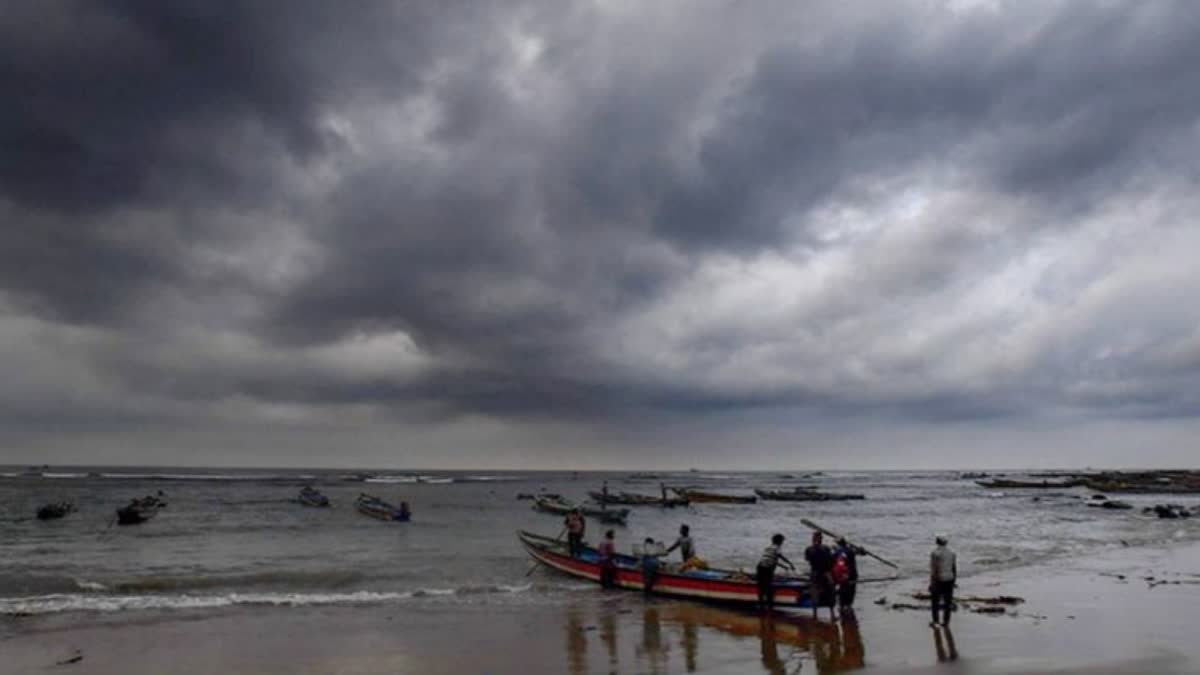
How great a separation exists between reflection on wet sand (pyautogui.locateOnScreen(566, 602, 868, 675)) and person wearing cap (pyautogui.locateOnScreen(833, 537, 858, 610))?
438mm

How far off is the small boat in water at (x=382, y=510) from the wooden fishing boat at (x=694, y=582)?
28.5 meters

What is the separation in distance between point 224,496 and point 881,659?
8290 centimetres

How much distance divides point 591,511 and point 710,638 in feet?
160

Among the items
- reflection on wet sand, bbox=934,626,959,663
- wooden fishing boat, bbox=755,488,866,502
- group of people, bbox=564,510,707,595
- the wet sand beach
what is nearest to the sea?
group of people, bbox=564,510,707,595

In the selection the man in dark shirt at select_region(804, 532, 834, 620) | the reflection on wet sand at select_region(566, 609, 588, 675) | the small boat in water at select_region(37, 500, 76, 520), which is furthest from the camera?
the small boat in water at select_region(37, 500, 76, 520)

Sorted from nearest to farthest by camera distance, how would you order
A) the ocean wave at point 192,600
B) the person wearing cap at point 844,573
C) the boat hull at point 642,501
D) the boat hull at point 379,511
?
the person wearing cap at point 844,573, the ocean wave at point 192,600, the boat hull at point 379,511, the boat hull at point 642,501

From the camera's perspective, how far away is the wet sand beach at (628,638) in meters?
13.5

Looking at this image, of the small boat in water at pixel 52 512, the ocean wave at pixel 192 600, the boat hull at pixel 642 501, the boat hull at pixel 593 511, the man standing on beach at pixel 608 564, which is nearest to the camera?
the ocean wave at pixel 192 600

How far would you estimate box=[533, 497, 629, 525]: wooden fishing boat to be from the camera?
57.9m

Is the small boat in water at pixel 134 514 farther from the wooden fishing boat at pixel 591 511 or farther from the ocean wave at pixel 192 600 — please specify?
the ocean wave at pixel 192 600

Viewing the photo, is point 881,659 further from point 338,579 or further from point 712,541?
point 712,541

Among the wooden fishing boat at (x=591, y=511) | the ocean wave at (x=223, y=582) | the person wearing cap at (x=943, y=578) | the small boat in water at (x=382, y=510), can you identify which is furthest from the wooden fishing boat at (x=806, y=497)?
the person wearing cap at (x=943, y=578)

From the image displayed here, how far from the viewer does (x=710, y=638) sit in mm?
15867

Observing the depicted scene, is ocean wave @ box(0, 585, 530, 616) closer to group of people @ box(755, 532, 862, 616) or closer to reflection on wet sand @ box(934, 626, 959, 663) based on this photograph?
group of people @ box(755, 532, 862, 616)
